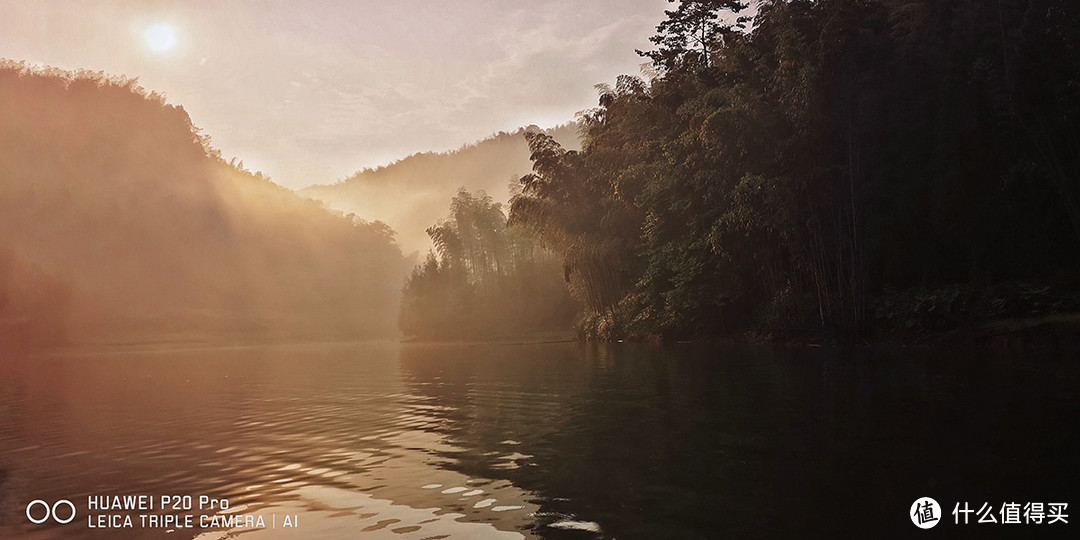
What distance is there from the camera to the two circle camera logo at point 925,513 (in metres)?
4.57

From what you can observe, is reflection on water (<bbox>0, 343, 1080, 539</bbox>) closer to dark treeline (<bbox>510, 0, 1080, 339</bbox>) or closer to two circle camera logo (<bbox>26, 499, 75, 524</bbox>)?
two circle camera logo (<bbox>26, 499, 75, 524</bbox>)

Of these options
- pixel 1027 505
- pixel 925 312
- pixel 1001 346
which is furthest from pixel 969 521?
pixel 925 312

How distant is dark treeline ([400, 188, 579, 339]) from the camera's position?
211 ft

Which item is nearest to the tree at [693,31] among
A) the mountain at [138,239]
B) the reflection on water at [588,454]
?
the reflection on water at [588,454]

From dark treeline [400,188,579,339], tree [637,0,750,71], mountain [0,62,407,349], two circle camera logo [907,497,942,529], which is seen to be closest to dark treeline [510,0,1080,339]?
tree [637,0,750,71]

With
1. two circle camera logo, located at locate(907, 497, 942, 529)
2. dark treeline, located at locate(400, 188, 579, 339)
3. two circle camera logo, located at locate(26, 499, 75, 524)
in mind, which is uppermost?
dark treeline, located at locate(400, 188, 579, 339)

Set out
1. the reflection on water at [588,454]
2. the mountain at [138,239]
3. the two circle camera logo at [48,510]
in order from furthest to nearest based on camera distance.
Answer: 1. the mountain at [138,239]
2. the two circle camera logo at [48,510]
3. the reflection on water at [588,454]

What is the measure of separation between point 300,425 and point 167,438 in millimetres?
2009

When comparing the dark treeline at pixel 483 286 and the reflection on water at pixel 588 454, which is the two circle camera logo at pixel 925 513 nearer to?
the reflection on water at pixel 588 454

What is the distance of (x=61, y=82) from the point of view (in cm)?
11675

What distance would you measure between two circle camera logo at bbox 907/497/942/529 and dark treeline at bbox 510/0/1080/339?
21506 mm

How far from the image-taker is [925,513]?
4758 millimetres

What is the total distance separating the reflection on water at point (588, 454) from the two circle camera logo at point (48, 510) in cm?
11

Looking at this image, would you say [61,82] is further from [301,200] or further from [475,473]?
[475,473]
